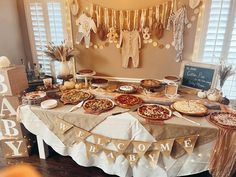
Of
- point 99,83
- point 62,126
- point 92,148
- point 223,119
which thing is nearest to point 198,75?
point 223,119

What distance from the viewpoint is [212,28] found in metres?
→ 2.05

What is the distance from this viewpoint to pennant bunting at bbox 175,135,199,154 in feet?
5.16

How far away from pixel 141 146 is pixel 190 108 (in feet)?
1.78

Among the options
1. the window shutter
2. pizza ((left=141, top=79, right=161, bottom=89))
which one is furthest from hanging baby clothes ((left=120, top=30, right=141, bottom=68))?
the window shutter

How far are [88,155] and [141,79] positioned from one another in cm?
105

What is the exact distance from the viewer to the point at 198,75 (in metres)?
2.03

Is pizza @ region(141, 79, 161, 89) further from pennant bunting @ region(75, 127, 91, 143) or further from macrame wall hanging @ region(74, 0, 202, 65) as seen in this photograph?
pennant bunting @ region(75, 127, 91, 143)

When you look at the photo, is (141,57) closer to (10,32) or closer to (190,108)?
(190,108)

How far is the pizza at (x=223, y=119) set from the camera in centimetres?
152

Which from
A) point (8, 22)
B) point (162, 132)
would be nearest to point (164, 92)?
point (162, 132)

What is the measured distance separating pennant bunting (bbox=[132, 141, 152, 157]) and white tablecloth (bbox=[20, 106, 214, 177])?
0.03 m

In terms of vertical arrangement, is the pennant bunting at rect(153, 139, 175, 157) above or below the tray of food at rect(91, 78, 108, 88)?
below

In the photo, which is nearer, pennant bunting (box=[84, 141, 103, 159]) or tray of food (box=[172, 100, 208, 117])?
tray of food (box=[172, 100, 208, 117])

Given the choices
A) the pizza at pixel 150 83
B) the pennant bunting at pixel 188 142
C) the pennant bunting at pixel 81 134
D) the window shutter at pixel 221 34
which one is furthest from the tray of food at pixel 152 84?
the pennant bunting at pixel 81 134
